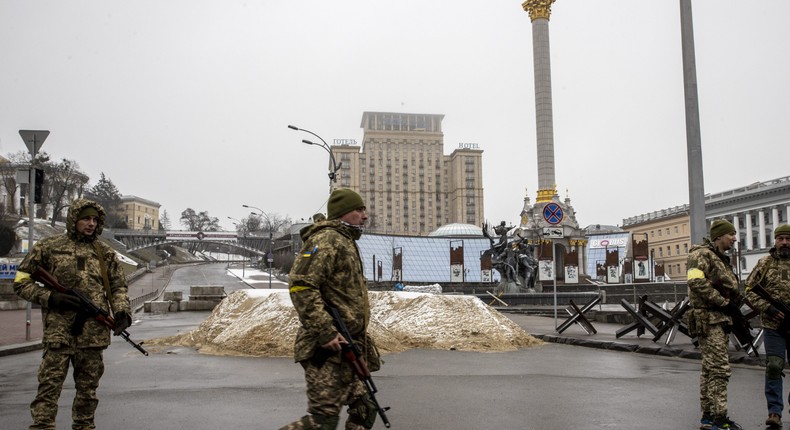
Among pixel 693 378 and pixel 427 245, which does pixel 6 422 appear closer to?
pixel 693 378

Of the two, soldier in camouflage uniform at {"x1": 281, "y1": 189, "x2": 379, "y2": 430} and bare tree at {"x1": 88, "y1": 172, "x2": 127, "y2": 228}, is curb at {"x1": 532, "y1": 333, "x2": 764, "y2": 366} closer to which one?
soldier in camouflage uniform at {"x1": 281, "y1": 189, "x2": 379, "y2": 430}

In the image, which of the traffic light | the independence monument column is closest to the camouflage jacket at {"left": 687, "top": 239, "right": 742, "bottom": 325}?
the traffic light

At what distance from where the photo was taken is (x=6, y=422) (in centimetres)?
660

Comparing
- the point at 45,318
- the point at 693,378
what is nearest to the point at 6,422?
the point at 45,318

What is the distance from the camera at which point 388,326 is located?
47.0 ft

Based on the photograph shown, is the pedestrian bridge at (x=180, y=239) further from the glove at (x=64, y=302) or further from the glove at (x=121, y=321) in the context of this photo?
the glove at (x=64, y=302)

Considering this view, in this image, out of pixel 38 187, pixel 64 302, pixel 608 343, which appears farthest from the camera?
pixel 38 187

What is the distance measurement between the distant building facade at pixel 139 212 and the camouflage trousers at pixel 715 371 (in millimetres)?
164636

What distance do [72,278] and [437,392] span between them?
4579mm

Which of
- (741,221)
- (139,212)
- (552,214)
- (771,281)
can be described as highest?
(139,212)

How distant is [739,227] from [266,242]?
8052cm

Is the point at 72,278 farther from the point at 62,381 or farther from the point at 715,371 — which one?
the point at 715,371

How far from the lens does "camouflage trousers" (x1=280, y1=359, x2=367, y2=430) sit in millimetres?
4227

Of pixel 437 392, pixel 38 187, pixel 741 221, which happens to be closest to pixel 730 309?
pixel 437 392
